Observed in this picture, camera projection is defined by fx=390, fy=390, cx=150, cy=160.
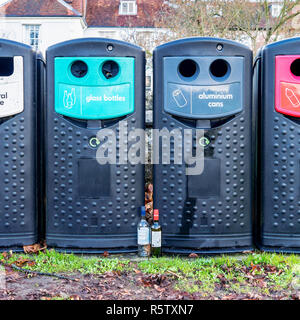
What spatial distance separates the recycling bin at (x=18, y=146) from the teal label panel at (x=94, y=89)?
19cm

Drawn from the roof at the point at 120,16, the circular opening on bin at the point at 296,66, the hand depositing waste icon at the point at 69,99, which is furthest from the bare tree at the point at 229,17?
the hand depositing waste icon at the point at 69,99

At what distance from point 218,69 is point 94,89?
0.77m

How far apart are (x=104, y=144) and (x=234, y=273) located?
1004 mm

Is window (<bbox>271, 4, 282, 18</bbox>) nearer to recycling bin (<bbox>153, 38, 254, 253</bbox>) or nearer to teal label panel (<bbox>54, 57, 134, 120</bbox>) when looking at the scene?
recycling bin (<bbox>153, 38, 254, 253</bbox>)

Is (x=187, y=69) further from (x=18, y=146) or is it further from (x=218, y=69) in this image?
(x=18, y=146)

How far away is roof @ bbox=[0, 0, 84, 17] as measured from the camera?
61.0 ft

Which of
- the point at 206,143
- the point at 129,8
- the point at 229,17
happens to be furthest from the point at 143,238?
the point at 129,8

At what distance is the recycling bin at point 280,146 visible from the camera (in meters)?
2.21

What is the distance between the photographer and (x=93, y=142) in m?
2.26

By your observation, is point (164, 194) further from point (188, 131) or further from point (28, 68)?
point (28, 68)

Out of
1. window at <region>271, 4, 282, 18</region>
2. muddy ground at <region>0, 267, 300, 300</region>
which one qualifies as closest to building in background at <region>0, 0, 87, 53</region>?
window at <region>271, 4, 282, 18</region>

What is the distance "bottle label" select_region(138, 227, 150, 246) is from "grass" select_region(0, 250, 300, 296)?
0.11 m

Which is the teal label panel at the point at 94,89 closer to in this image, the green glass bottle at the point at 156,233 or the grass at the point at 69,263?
the green glass bottle at the point at 156,233
